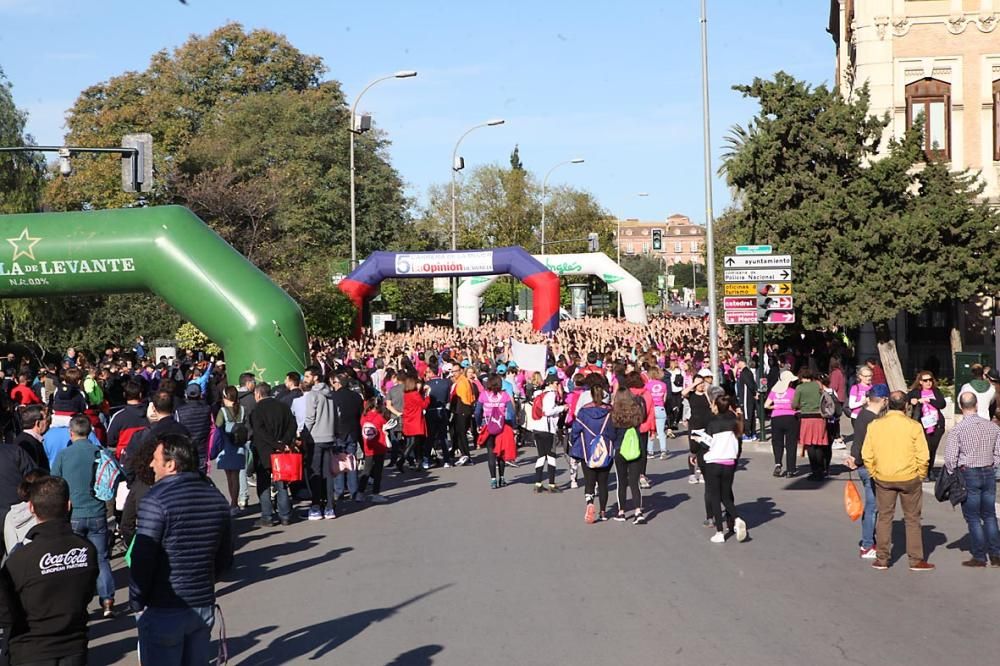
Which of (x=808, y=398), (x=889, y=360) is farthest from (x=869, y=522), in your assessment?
(x=889, y=360)

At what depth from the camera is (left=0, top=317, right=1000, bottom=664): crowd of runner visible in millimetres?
6133

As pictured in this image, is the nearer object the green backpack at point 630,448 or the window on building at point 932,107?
the green backpack at point 630,448

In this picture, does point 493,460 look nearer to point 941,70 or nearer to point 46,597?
point 46,597

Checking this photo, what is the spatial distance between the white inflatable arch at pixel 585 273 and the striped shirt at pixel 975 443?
35103mm

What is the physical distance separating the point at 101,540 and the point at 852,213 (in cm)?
2180

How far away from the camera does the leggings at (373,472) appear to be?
16438mm

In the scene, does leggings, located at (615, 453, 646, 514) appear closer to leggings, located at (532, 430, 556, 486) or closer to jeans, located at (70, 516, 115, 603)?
leggings, located at (532, 430, 556, 486)

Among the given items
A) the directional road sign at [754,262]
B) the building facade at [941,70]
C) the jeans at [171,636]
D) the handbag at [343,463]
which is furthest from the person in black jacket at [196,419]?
the building facade at [941,70]

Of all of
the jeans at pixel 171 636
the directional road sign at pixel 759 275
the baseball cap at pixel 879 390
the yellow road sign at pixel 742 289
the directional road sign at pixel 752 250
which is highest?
the directional road sign at pixel 752 250

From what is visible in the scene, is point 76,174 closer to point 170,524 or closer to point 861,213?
point 861,213

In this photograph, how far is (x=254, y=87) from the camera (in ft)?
243

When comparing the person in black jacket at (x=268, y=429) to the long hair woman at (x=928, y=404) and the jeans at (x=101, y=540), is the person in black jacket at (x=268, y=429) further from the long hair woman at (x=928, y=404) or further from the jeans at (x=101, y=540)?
the long hair woman at (x=928, y=404)

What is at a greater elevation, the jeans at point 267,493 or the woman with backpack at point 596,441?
the woman with backpack at point 596,441

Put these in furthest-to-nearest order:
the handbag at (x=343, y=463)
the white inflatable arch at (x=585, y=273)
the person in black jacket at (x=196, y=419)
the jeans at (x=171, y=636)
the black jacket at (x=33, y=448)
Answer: the white inflatable arch at (x=585, y=273) → the handbag at (x=343, y=463) → the person in black jacket at (x=196, y=419) → the black jacket at (x=33, y=448) → the jeans at (x=171, y=636)
